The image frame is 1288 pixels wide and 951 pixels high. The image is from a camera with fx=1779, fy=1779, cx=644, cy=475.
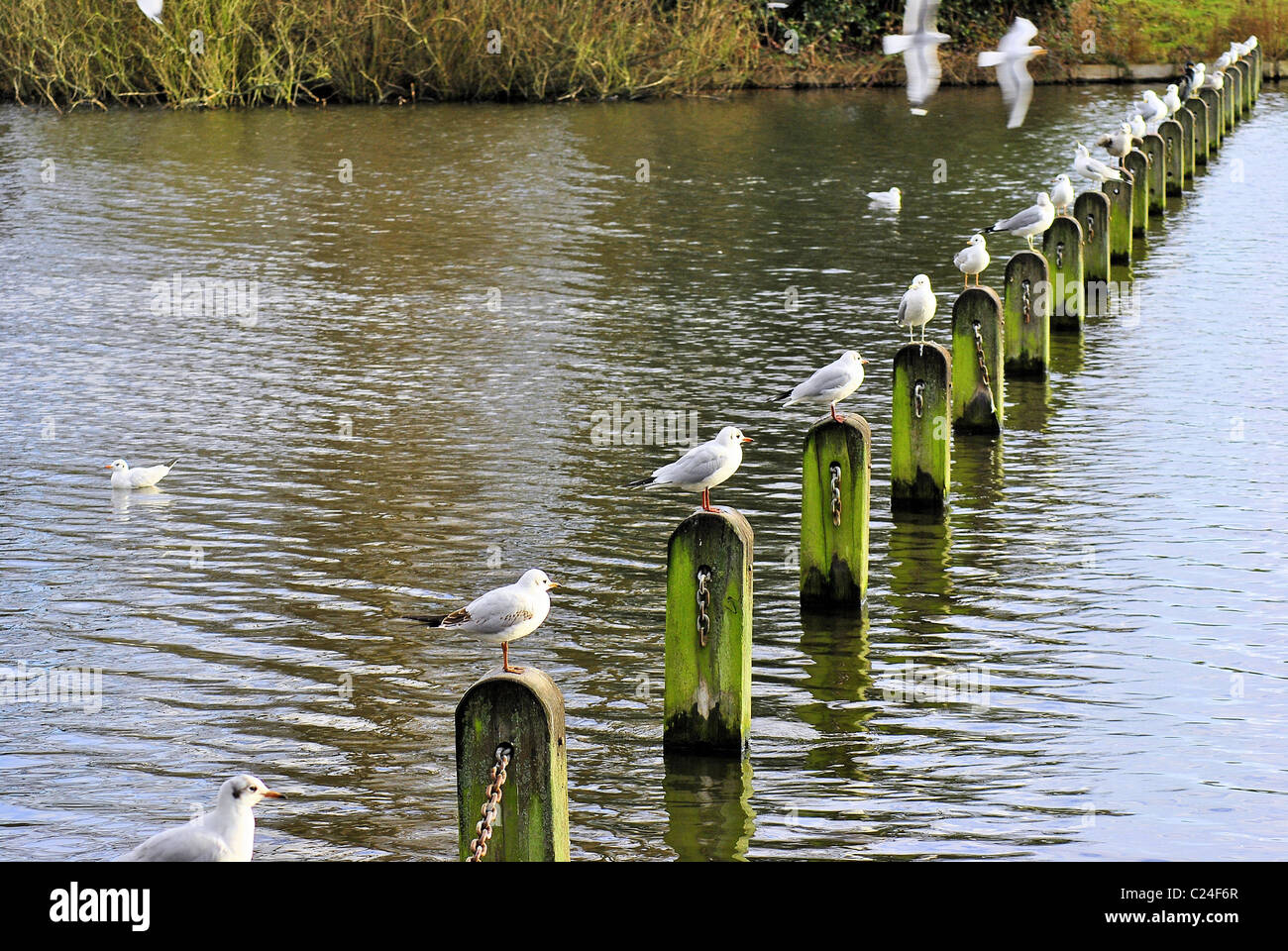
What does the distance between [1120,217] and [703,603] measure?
13.9m

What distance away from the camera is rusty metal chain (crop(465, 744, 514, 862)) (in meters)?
5.16

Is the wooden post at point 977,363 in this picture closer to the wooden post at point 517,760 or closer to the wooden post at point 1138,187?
the wooden post at point 517,760

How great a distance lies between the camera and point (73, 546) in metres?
10.5

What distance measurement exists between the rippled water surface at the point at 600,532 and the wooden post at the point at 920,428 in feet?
0.92

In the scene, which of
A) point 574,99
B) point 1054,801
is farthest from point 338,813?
point 574,99

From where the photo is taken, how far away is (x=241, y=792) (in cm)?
511

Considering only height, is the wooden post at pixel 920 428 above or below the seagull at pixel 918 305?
below

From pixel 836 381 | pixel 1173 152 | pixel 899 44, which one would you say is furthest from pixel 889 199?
pixel 899 44

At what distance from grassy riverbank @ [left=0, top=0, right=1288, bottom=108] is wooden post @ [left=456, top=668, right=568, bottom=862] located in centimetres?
3276

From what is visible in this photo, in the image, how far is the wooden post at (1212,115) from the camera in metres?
30.2

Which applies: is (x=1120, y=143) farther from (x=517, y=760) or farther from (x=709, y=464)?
(x=517, y=760)

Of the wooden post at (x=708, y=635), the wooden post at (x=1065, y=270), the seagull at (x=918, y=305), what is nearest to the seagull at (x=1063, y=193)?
the wooden post at (x=1065, y=270)
